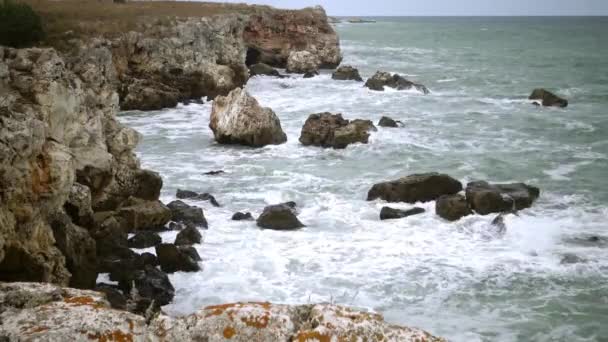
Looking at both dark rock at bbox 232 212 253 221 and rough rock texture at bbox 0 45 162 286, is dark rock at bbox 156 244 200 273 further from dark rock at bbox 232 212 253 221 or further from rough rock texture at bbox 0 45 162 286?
dark rock at bbox 232 212 253 221

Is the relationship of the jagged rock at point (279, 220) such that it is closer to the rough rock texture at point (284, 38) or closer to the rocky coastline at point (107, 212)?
the rocky coastline at point (107, 212)

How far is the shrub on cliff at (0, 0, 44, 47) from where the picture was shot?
63.0ft

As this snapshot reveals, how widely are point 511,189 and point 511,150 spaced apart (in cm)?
909

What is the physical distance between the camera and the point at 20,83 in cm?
1402

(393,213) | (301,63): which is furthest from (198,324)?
(301,63)

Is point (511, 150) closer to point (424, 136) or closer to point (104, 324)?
point (424, 136)

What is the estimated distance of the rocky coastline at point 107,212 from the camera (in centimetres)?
631

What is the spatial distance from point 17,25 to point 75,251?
1044 centimetres

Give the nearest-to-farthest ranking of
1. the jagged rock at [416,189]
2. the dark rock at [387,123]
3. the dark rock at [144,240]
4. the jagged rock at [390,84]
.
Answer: the dark rock at [144,240], the jagged rock at [416,189], the dark rock at [387,123], the jagged rock at [390,84]

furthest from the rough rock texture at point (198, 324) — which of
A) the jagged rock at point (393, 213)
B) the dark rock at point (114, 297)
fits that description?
the jagged rock at point (393, 213)

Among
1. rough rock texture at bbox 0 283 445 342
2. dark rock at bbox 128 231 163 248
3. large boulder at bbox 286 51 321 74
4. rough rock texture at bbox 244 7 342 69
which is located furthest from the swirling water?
rough rock texture at bbox 244 7 342 69

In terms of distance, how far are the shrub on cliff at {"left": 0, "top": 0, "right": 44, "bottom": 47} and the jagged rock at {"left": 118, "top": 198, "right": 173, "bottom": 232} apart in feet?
20.5

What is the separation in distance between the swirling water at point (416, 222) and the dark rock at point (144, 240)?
669 millimetres

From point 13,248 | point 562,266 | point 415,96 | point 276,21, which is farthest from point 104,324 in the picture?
point 276,21
